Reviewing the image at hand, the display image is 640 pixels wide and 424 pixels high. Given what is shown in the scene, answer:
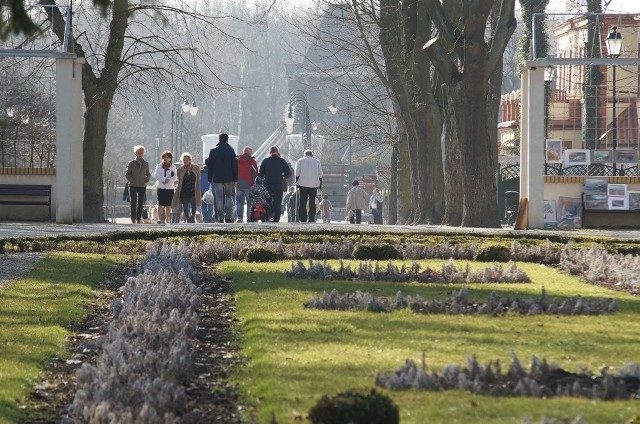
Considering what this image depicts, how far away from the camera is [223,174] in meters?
29.7

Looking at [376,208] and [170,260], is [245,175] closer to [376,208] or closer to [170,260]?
[170,260]

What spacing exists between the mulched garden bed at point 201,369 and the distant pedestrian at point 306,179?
16.5m

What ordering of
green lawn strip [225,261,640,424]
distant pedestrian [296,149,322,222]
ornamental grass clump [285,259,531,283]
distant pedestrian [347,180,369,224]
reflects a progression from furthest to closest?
distant pedestrian [347,180,369,224] < distant pedestrian [296,149,322,222] < ornamental grass clump [285,259,531,283] < green lawn strip [225,261,640,424]

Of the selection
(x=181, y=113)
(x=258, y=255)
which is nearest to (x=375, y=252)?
(x=258, y=255)

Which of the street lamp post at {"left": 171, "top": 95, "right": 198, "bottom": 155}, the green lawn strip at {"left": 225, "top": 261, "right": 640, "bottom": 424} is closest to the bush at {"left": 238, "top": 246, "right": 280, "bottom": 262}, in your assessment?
the green lawn strip at {"left": 225, "top": 261, "right": 640, "bottom": 424}

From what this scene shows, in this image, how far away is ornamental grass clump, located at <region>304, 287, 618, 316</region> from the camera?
11445mm

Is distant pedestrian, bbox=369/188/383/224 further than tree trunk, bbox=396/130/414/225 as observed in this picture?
Yes

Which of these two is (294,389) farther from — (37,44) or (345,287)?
(37,44)

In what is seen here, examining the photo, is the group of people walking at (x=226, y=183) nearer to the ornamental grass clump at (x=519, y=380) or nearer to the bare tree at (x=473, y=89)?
the bare tree at (x=473, y=89)

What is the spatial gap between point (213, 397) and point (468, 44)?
21318 mm

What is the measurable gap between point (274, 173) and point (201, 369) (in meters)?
22.3

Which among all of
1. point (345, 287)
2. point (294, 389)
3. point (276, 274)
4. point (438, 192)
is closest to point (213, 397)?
point (294, 389)

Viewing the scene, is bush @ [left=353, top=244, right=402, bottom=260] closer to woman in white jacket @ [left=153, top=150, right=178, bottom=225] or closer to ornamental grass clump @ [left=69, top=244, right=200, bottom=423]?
ornamental grass clump @ [left=69, top=244, right=200, bottom=423]

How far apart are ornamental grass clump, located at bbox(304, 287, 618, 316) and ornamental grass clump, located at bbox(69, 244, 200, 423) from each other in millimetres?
1148
